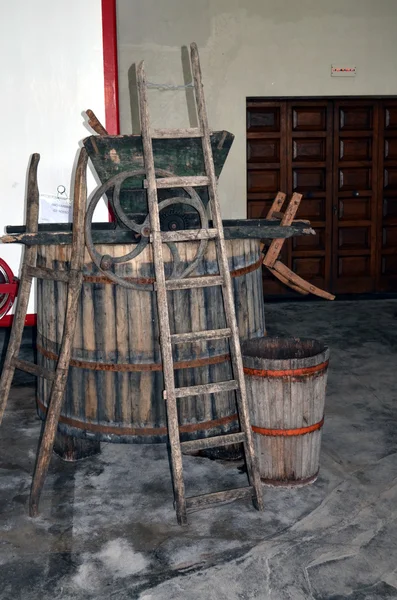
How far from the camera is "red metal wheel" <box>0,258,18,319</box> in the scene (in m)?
8.01

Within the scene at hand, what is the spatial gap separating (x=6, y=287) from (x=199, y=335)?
418cm

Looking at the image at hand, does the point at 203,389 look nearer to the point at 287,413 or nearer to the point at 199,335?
the point at 199,335

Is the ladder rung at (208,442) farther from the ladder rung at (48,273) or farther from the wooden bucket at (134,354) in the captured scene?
the ladder rung at (48,273)

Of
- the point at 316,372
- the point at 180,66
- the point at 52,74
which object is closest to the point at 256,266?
the point at 316,372

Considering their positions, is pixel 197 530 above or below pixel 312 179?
below

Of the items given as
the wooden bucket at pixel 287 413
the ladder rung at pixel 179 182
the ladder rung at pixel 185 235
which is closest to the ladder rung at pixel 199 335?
the wooden bucket at pixel 287 413

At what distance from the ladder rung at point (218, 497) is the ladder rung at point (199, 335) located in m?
0.89

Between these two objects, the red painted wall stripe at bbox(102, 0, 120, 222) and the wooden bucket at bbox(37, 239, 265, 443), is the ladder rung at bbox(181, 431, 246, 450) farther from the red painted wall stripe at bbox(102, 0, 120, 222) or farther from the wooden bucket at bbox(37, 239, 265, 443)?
the red painted wall stripe at bbox(102, 0, 120, 222)

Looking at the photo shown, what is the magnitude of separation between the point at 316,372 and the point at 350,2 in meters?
7.20

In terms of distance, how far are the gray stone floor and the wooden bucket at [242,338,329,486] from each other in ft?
0.46

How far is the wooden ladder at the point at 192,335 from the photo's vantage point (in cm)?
425

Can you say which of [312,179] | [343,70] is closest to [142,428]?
[312,179]

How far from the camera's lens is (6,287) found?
800cm

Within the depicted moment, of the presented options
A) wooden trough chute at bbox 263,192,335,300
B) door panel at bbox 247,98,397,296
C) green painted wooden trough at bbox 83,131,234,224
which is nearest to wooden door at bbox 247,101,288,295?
door panel at bbox 247,98,397,296
